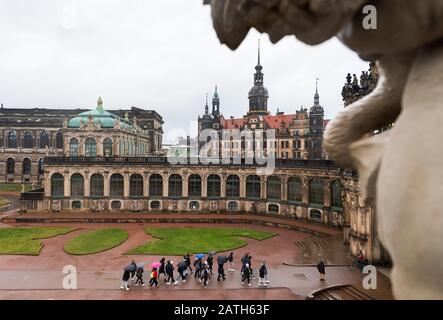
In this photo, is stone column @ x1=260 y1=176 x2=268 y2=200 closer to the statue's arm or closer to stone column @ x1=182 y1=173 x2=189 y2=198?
stone column @ x1=182 y1=173 x2=189 y2=198

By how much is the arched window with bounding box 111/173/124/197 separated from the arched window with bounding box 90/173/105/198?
4.68 ft

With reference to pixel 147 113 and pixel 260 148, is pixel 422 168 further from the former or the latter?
pixel 147 113

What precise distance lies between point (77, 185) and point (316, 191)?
33495 millimetres

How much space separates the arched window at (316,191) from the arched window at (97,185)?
1149 inches

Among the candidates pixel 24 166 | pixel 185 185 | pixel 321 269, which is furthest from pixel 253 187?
pixel 24 166

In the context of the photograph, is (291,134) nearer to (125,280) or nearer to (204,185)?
(204,185)

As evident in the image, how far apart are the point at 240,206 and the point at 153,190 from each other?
12896mm

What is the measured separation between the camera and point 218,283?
864 inches

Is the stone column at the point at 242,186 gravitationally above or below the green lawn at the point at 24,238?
above

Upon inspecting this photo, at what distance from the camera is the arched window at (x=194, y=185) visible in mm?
49719

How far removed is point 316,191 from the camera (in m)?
42.8

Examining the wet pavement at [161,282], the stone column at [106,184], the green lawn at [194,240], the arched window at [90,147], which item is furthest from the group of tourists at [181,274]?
the arched window at [90,147]

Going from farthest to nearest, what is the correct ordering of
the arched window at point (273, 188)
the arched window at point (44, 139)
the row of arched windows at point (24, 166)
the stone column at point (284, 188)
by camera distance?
the arched window at point (44, 139) → the row of arched windows at point (24, 166) → the arched window at point (273, 188) → the stone column at point (284, 188)

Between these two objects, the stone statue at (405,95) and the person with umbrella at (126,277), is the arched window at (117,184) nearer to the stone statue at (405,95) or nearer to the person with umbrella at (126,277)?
the person with umbrella at (126,277)
